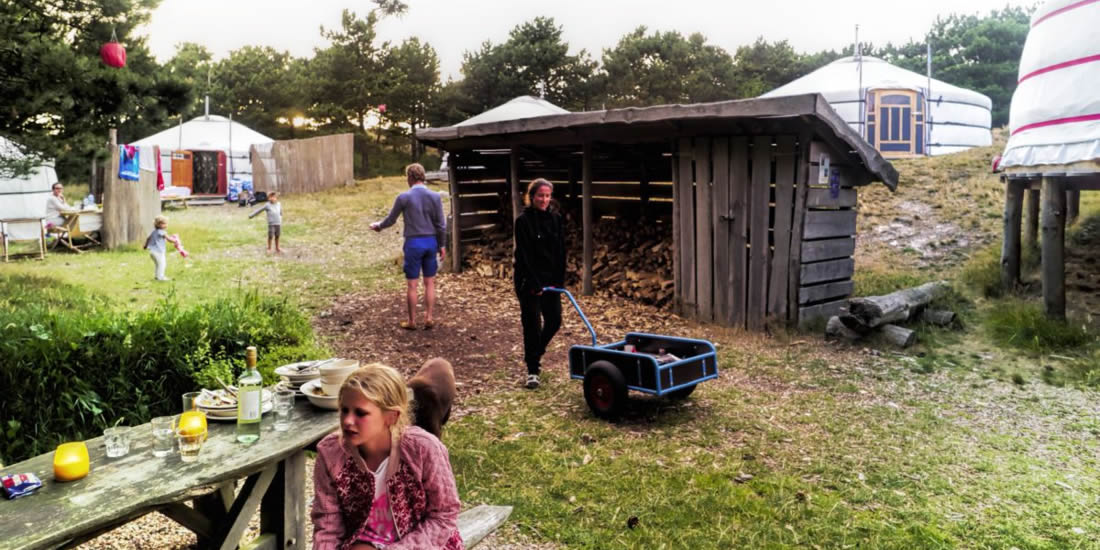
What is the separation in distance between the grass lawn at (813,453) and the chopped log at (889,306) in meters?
0.31

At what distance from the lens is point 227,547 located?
8.96ft

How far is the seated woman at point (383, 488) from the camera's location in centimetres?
229

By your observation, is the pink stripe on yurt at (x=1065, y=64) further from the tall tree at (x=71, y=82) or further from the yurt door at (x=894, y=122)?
the yurt door at (x=894, y=122)

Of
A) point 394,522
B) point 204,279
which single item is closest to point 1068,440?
point 394,522

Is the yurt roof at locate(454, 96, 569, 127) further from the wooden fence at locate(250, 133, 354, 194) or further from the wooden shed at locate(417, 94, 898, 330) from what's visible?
the wooden shed at locate(417, 94, 898, 330)

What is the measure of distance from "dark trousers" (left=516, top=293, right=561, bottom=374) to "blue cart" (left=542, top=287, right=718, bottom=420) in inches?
23.1

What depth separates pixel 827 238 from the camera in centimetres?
793

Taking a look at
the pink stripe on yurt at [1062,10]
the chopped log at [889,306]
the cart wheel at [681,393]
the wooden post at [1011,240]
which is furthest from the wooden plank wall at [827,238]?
the cart wheel at [681,393]

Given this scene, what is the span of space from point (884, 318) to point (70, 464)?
22.3 ft

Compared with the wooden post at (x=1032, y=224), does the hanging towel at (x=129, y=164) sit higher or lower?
higher

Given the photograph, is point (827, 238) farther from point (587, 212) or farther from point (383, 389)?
point (383, 389)

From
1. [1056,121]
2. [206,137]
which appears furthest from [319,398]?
[206,137]

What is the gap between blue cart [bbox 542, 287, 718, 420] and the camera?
4875 mm

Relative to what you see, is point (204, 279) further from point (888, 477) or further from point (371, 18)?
point (371, 18)
